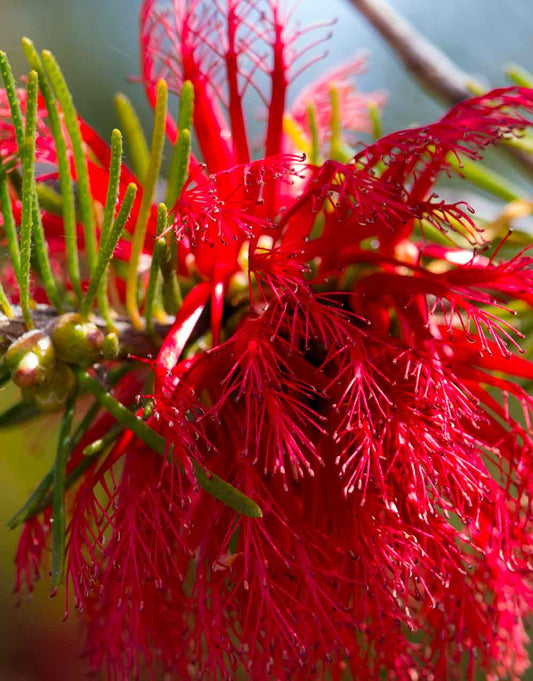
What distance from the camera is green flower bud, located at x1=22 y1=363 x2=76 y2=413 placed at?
783 mm

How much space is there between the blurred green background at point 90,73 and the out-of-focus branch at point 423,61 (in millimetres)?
316

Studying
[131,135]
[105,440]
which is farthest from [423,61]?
[105,440]

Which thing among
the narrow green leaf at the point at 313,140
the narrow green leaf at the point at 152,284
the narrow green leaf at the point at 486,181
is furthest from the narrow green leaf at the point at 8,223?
the narrow green leaf at the point at 486,181

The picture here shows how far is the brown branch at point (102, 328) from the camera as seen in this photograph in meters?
0.77

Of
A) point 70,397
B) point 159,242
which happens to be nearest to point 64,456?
point 70,397

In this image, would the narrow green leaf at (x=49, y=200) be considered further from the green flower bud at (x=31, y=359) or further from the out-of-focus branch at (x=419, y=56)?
the out-of-focus branch at (x=419, y=56)

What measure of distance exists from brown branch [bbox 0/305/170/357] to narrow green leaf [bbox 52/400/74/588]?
105 mm

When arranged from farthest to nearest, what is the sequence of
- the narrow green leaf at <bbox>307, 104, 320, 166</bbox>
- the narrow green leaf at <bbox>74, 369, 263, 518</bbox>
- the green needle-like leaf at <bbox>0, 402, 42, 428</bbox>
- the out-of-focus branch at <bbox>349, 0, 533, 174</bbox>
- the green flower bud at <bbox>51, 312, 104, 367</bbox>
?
the out-of-focus branch at <bbox>349, 0, 533, 174</bbox> < the narrow green leaf at <bbox>307, 104, 320, 166</bbox> < the green needle-like leaf at <bbox>0, 402, 42, 428</bbox> < the green flower bud at <bbox>51, 312, 104, 367</bbox> < the narrow green leaf at <bbox>74, 369, 263, 518</bbox>

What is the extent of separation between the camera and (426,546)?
0.79 metres

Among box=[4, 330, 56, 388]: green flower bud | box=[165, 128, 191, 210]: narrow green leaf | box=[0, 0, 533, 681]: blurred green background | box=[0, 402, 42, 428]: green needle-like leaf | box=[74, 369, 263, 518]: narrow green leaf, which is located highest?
box=[165, 128, 191, 210]: narrow green leaf

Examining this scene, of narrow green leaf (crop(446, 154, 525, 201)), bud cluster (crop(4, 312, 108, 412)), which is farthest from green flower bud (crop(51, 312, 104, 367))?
narrow green leaf (crop(446, 154, 525, 201))

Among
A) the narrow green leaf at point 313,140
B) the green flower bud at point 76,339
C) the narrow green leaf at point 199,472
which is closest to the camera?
the narrow green leaf at point 199,472

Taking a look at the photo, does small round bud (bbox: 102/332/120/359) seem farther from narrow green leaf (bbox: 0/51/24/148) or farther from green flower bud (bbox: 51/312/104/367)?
narrow green leaf (bbox: 0/51/24/148)

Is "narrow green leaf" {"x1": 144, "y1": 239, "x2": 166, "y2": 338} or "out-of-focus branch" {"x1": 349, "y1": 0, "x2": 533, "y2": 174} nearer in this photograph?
"narrow green leaf" {"x1": 144, "y1": 239, "x2": 166, "y2": 338}
